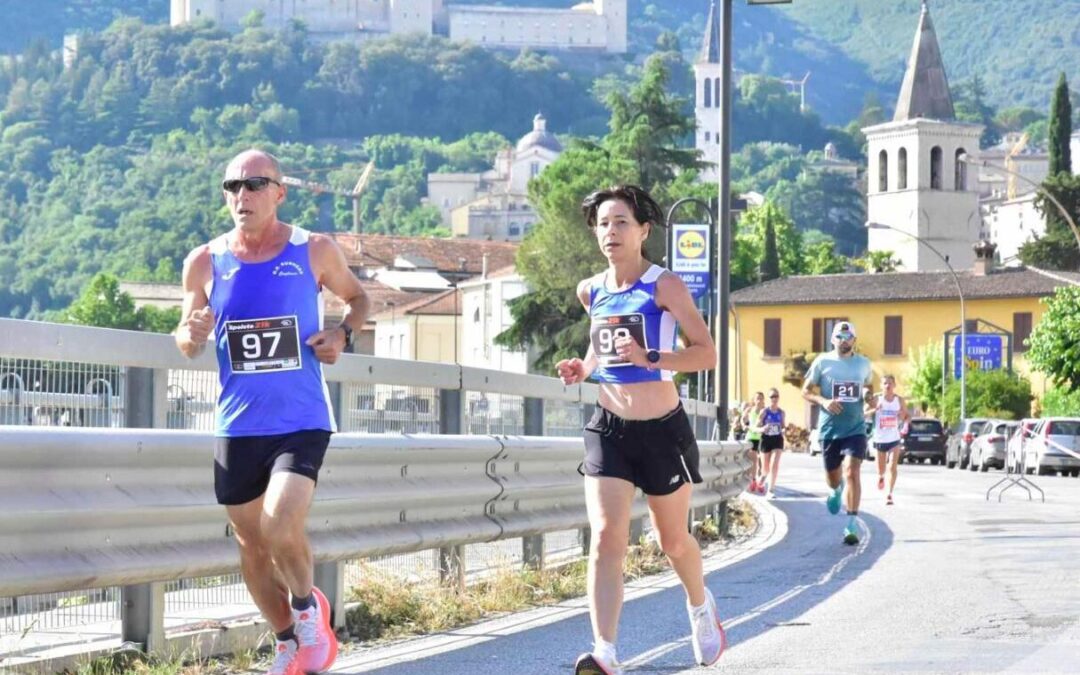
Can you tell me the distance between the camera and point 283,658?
→ 8.07 meters

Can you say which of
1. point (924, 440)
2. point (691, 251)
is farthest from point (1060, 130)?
point (691, 251)

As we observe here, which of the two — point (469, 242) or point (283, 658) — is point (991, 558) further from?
point (469, 242)

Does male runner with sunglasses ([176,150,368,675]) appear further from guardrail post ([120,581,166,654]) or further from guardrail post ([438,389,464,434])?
guardrail post ([438,389,464,434])

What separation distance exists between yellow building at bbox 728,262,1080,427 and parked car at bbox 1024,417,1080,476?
50415 millimetres

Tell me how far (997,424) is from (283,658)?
4807 centimetres

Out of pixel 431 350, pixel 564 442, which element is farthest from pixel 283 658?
pixel 431 350

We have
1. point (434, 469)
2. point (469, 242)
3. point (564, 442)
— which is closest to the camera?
point (434, 469)

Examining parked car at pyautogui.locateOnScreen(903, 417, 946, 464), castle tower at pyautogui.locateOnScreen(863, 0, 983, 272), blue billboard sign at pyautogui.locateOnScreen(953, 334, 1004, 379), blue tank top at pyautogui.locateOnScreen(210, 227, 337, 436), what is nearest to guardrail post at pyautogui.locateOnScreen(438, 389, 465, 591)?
blue tank top at pyautogui.locateOnScreen(210, 227, 337, 436)

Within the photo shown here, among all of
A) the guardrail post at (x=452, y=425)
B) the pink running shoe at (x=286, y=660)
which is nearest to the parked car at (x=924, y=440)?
the guardrail post at (x=452, y=425)

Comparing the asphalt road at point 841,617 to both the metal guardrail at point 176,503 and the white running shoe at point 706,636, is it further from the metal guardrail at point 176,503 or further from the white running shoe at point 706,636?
the metal guardrail at point 176,503

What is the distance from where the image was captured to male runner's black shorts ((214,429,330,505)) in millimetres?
7859

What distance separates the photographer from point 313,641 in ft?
26.5

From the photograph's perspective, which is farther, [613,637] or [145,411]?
[145,411]

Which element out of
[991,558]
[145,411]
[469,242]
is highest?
[469,242]
